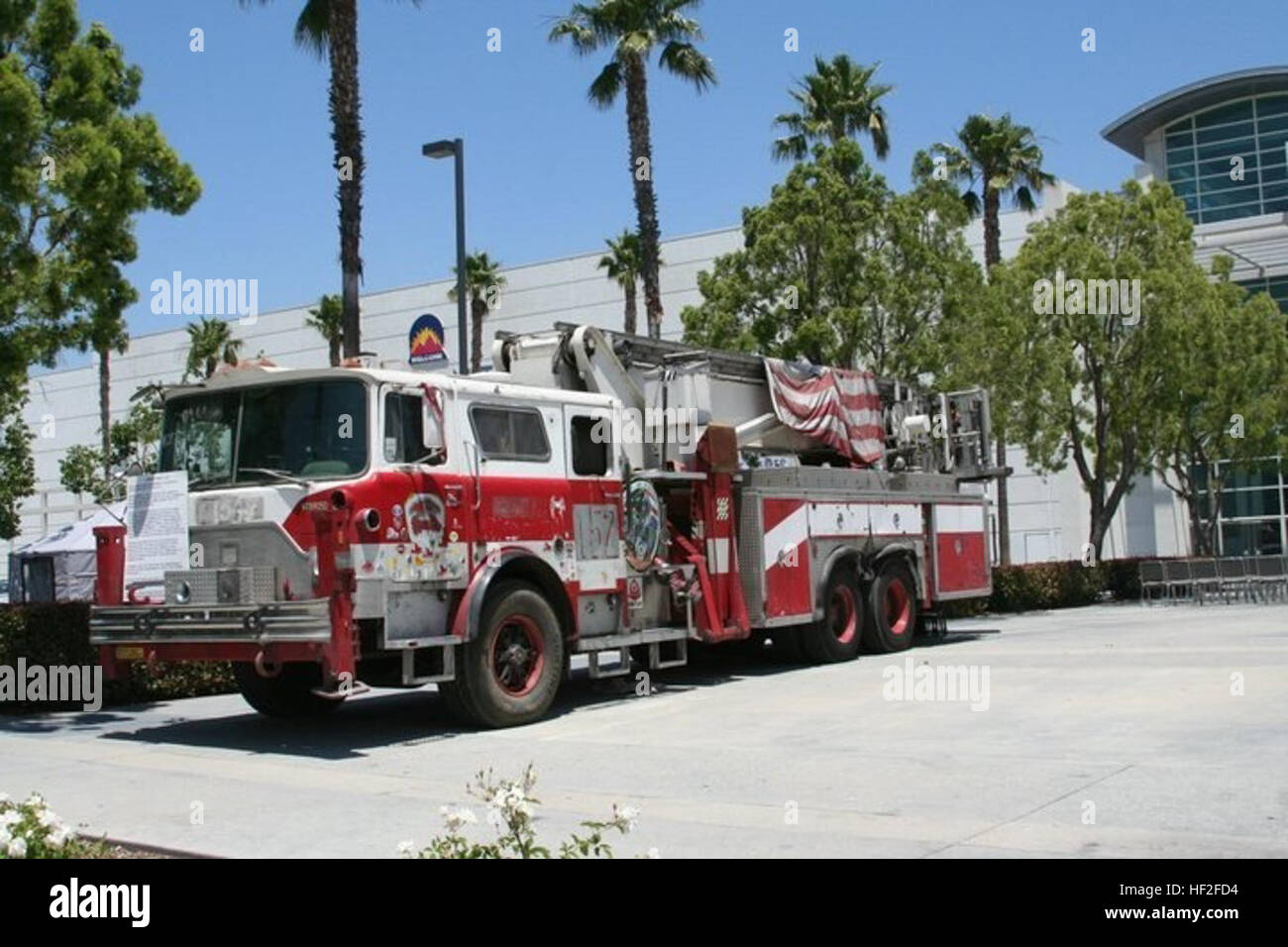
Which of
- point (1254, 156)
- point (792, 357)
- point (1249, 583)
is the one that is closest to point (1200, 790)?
point (792, 357)

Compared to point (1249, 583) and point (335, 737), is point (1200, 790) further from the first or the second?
point (1249, 583)

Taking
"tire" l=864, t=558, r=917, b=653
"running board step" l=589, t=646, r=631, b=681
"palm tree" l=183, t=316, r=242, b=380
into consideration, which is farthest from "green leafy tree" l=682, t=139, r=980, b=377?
"palm tree" l=183, t=316, r=242, b=380

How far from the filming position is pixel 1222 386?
96.7 ft

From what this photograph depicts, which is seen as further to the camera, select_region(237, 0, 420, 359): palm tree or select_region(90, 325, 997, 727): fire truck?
select_region(237, 0, 420, 359): palm tree

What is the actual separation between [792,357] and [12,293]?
14643 millimetres

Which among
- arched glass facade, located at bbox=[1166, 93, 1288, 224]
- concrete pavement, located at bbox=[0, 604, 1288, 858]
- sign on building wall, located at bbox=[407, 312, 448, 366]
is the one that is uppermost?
arched glass facade, located at bbox=[1166, 93, 1288, 224]

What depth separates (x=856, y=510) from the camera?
16.9 meters

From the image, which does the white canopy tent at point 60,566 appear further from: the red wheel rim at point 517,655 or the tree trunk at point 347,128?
the red wheel rim at point 517,655

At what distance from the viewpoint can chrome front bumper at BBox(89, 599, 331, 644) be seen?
10.4 metres

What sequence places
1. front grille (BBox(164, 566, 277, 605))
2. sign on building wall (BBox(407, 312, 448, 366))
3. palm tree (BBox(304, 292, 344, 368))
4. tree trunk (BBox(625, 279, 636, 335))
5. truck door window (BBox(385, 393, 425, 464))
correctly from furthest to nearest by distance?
palm tree (BBox(304, 292, 344, 368)), tree trunk (BBox(625, 279, 636, 335)), sign on building wall (BBox(407, 312, 448, 366)), truck door window (BBox(385, 393, 425, 464)), front grille (BBox(164, 566, 277, 605))

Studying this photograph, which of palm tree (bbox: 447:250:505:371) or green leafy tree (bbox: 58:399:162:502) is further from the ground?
palm tree (bbox: 447:250:505:371)

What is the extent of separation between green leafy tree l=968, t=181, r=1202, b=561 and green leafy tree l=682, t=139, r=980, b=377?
87.2 inches

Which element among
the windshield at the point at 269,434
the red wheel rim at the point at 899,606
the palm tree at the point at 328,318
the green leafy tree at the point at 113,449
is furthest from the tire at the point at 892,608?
the palm tree at the point at 328,318

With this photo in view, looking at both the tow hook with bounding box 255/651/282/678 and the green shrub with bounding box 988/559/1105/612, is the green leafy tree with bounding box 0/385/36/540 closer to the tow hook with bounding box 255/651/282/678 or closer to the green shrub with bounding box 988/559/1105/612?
the green shrub with bounding box 988/559/1105/612
